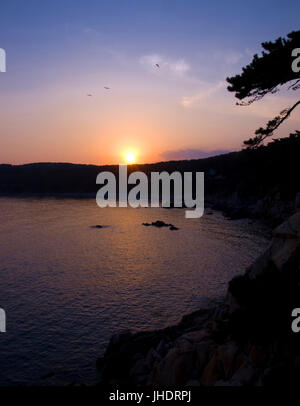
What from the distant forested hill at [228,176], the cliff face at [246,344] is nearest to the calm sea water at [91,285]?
the cliff face at [246,344]

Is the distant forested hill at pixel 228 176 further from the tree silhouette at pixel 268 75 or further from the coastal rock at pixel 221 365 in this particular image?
the coastal rock at pixel 221 365

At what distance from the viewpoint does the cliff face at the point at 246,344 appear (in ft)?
30.6

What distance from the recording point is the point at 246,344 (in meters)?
10.2

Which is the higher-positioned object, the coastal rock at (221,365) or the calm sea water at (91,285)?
the coastal rock at (221,365)

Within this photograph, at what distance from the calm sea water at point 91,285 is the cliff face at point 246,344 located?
344 cm

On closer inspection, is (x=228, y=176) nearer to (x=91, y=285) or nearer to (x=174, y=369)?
(x=91, y=285)

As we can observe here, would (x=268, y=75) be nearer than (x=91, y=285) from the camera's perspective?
Yes

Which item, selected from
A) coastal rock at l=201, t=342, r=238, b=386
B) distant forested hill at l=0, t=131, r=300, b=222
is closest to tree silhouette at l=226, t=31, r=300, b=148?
distant forested hill at l=0, t=131, r=300, b=222

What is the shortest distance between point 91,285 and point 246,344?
62.6 feet

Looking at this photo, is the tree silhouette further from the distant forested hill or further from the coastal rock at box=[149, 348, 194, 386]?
the coastal rock at box=[149, 348, 194, 386]

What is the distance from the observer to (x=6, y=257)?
1436 inches

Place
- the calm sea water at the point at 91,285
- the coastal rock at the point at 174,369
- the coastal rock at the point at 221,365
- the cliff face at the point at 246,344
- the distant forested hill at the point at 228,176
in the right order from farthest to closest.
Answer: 1. the distant forested hill at the point at 228,176
2. the calm sea water at the point at 91,285
3. the coastal rock at the point at 174,369
4. the coastal rock at the point at 221,365
5. the cliff face at the point at 246,344

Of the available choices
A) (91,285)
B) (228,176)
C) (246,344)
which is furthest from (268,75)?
(228,176)

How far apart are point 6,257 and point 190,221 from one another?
143 ft
